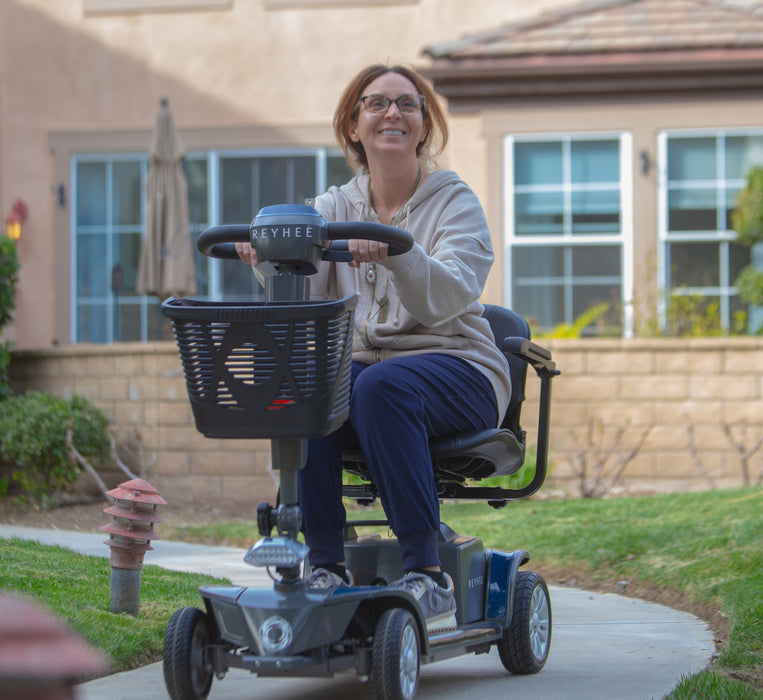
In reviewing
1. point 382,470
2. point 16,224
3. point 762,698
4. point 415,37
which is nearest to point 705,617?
point 762,698

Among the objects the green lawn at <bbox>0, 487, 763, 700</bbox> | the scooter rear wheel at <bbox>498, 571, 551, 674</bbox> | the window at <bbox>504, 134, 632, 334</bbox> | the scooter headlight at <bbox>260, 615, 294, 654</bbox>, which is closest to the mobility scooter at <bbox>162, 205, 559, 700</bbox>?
the scooter headlight at <bbox>260, 615, 294, 654</bbox>

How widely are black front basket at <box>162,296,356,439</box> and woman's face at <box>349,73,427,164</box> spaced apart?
3.14 ft

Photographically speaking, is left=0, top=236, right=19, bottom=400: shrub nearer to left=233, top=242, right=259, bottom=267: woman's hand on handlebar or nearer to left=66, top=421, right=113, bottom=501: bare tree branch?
left=66, top=421, right=113, bottom=501: bare tree branch

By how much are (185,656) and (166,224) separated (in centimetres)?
843

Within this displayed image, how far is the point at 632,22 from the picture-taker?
11.2m

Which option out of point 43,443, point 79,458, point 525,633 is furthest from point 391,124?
point 43,443

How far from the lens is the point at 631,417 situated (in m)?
8.77

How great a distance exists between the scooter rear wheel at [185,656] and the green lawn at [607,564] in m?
0.65

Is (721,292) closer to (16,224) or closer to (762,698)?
(16,224)

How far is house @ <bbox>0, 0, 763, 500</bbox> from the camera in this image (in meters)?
9.06

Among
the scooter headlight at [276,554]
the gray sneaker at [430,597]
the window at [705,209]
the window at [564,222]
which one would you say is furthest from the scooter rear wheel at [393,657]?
the window at [705,209]

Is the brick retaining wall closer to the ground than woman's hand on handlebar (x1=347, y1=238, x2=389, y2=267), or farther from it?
closer to the ground

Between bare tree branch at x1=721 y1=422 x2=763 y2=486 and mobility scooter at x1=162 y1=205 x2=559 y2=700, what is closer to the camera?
mobility scooter at x1=162 y1=205 x2=559 y2=700

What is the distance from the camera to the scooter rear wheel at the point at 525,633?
3164mm
